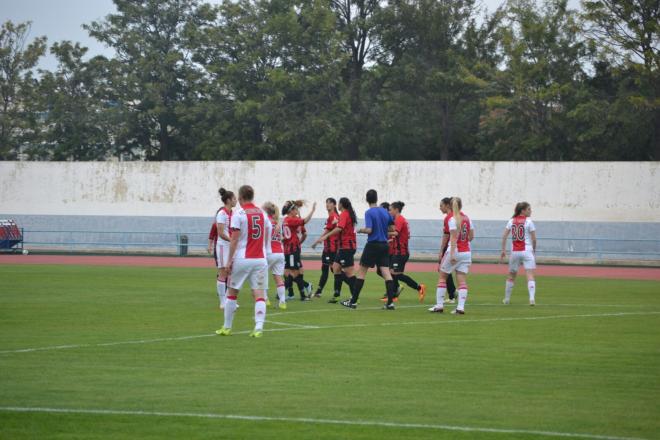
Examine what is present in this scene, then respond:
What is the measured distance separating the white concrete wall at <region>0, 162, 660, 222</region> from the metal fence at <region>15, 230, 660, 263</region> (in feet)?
6.18

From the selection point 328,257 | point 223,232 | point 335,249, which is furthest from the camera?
point 328,257

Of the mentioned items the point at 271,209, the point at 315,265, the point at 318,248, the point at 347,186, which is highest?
the point at 347,186

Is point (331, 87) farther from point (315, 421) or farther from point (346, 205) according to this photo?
point (315, 421)

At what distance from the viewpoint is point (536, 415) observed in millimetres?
8508

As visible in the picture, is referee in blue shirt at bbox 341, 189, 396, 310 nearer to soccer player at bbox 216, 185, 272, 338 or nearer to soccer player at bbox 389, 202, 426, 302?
soccer player at bbox 389, 202, 426, 302

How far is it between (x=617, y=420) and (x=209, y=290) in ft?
53.3

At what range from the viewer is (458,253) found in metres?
17.7

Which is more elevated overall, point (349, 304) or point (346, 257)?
point (346, 257)

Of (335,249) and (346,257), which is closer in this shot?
(346,257)

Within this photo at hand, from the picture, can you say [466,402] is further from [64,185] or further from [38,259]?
[64,185]

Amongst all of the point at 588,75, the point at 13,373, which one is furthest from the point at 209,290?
the point at 588,75

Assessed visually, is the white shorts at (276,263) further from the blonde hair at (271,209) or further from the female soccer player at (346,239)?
the female soccer player at (346,239)

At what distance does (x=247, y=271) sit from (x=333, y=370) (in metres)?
3.14

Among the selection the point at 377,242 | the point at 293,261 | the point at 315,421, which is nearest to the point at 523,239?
the point at 377,242
